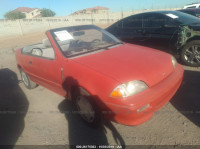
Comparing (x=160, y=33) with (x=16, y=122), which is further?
(x=160, y=33)

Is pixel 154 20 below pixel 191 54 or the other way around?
the other way around

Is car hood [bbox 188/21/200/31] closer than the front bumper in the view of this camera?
No

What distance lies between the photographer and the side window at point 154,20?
4.47m

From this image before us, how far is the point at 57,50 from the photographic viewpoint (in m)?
2.58

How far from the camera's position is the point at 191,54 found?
4039 millimetres

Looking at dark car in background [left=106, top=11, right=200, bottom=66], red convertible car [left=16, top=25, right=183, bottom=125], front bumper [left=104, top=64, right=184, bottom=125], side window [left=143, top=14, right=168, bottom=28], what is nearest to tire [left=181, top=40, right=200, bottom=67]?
dark car in background [left=106, top=11, right=200, bottom=66]

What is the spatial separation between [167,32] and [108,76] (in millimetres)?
3216

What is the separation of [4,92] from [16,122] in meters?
1.62

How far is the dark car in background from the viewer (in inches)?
157

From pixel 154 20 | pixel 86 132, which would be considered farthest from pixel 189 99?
pixel 154 20

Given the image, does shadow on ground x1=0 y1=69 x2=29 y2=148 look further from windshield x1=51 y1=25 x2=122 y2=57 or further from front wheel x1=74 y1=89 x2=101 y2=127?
windshield x1=51 y1=25 x2=122 y2=57

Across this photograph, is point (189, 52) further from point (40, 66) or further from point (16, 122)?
point (16, 122)

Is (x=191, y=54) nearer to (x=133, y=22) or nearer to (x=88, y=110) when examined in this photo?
(x=133, y=22)

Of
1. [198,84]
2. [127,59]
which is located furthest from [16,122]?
[198,84]
